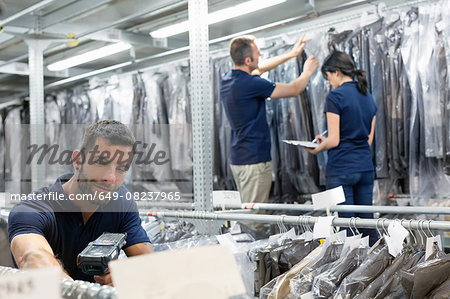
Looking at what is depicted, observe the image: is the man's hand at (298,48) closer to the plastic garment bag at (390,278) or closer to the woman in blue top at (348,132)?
the woman in blue top at (348,132)

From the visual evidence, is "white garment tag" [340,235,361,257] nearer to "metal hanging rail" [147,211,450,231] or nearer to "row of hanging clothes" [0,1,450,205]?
"metal hanging rail" [147,211,450,231]

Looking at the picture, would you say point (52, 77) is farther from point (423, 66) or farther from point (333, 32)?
point (423, 66)

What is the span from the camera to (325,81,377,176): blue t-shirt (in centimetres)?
307

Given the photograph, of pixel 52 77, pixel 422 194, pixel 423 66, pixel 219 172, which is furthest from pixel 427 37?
pixel 52 77

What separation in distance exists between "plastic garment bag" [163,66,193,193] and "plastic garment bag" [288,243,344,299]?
2.86 metres

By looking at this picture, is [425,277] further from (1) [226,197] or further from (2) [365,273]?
(1) [226,197]

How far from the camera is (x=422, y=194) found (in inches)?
134

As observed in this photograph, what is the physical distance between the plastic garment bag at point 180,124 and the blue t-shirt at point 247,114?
112 cm

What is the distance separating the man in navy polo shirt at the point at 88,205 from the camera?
1.47m

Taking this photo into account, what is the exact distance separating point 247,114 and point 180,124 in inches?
50.4

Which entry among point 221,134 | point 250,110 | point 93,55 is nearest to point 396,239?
point 250,110

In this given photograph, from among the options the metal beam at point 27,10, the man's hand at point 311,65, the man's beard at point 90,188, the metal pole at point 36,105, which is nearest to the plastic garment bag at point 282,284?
the man's beard at point 90,188

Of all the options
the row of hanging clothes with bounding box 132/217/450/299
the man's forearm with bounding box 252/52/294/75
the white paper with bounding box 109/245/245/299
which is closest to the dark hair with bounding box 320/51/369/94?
the man's forearm with bounding box 252/52/294/75

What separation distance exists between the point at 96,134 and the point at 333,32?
8.42 feet
